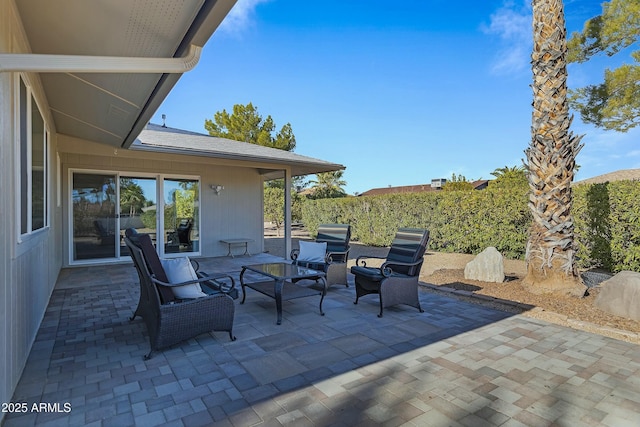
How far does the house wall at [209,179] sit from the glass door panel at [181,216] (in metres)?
0.21

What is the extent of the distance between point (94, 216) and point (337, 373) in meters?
7.94

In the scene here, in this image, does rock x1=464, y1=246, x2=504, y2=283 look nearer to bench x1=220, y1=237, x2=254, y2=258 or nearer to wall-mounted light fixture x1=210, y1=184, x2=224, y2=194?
bench x1=220, y1=237, x2=254, y2=258

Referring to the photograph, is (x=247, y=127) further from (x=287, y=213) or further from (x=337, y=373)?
(x=337, y=373)

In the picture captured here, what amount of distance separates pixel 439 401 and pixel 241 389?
1507mm

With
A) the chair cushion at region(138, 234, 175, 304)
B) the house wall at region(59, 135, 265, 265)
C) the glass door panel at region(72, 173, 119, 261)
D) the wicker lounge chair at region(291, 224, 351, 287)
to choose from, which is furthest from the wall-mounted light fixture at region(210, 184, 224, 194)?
the chair cushion at region(138, 234, 175, 304)

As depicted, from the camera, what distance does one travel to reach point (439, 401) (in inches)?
98.5

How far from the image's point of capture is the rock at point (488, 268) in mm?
6199

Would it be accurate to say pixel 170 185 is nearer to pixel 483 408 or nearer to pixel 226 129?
pixel 483 408

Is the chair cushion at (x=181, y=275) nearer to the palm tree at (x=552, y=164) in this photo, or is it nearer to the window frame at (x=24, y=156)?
the window frame at (x=24, y=156)

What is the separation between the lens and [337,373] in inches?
115

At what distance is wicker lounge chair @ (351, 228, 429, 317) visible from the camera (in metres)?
4.50

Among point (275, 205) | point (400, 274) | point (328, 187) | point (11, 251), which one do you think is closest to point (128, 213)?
point (11, 251)

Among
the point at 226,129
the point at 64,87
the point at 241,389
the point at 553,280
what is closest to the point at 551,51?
the point at 553,280

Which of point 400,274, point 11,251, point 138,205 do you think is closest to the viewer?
point 11,251
